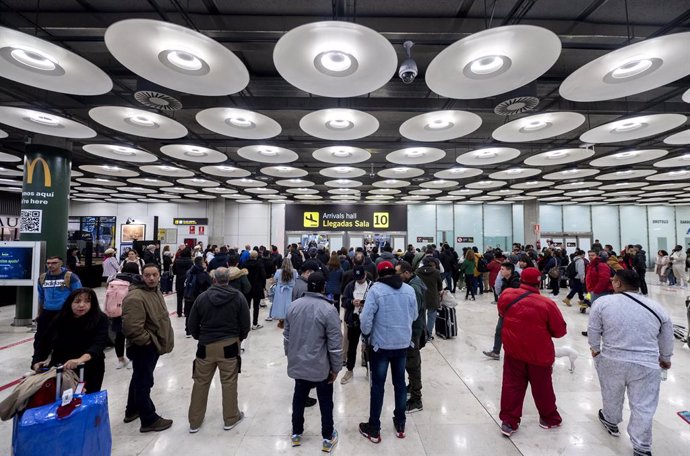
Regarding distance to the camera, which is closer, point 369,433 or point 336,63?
point 369,433

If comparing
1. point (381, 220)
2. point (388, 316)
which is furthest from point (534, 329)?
point (381, 220)

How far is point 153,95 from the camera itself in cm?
432

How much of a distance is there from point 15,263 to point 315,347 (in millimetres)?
8065

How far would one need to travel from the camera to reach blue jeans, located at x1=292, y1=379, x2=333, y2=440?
2580mm

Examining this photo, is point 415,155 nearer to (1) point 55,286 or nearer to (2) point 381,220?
(2) point 381,220

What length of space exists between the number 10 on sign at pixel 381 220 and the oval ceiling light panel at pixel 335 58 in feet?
36.7

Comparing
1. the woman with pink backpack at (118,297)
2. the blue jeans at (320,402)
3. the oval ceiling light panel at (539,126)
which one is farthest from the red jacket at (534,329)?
the woman with pink backpack at (118,297)

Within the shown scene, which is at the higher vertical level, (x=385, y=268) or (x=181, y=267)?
(x=385, y=268)

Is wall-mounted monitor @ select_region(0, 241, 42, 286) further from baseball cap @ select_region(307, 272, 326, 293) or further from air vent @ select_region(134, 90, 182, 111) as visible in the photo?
baseball cap @ select_region(307, 272, 326, 293)

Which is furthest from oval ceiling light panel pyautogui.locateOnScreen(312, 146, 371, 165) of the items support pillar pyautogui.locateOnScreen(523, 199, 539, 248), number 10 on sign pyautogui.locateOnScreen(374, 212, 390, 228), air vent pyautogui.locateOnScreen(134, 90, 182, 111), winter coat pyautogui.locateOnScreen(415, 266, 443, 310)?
support pillar pyautogui.locateOnScreen(523, 199, 539, 248)

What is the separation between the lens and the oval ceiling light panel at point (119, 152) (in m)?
7.67

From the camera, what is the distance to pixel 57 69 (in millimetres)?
3758

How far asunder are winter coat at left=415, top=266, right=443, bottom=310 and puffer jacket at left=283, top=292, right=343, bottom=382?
2769 millimetres

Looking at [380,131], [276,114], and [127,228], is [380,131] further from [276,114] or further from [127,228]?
[127,228]
